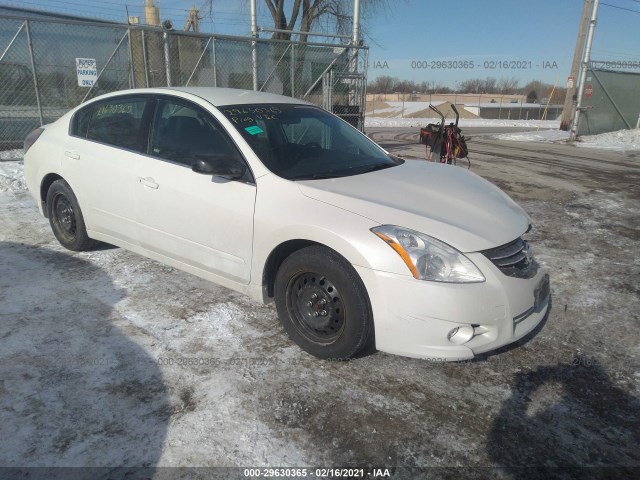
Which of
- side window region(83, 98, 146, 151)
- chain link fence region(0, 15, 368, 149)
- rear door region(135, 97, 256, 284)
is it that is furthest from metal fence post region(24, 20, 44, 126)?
rear door region(135, 97, 256, 284)

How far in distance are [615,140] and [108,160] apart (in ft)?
62.1

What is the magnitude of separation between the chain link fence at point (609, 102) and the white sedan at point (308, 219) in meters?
17.4

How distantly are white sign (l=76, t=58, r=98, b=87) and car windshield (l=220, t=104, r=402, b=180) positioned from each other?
6.30 metres

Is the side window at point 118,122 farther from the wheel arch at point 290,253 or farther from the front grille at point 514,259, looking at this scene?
the front grille at point 514,259

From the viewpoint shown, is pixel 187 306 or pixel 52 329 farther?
pixel 187 306

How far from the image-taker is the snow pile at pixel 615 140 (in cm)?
1628

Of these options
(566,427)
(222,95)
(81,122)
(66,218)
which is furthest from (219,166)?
(566,427)

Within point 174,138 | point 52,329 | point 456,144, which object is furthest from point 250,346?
point 456,144

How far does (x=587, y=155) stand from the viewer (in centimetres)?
1391

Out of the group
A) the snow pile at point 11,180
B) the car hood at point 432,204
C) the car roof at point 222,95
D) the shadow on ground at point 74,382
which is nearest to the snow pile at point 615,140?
the car hood at point 432,204

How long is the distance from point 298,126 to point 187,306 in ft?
5.56

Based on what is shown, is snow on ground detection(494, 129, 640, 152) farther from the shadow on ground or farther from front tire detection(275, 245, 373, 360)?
the shadow on ground

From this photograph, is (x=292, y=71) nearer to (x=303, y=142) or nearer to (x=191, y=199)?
(x=303, y=142)

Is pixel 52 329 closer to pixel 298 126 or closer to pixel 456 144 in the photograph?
pixel 298 126
